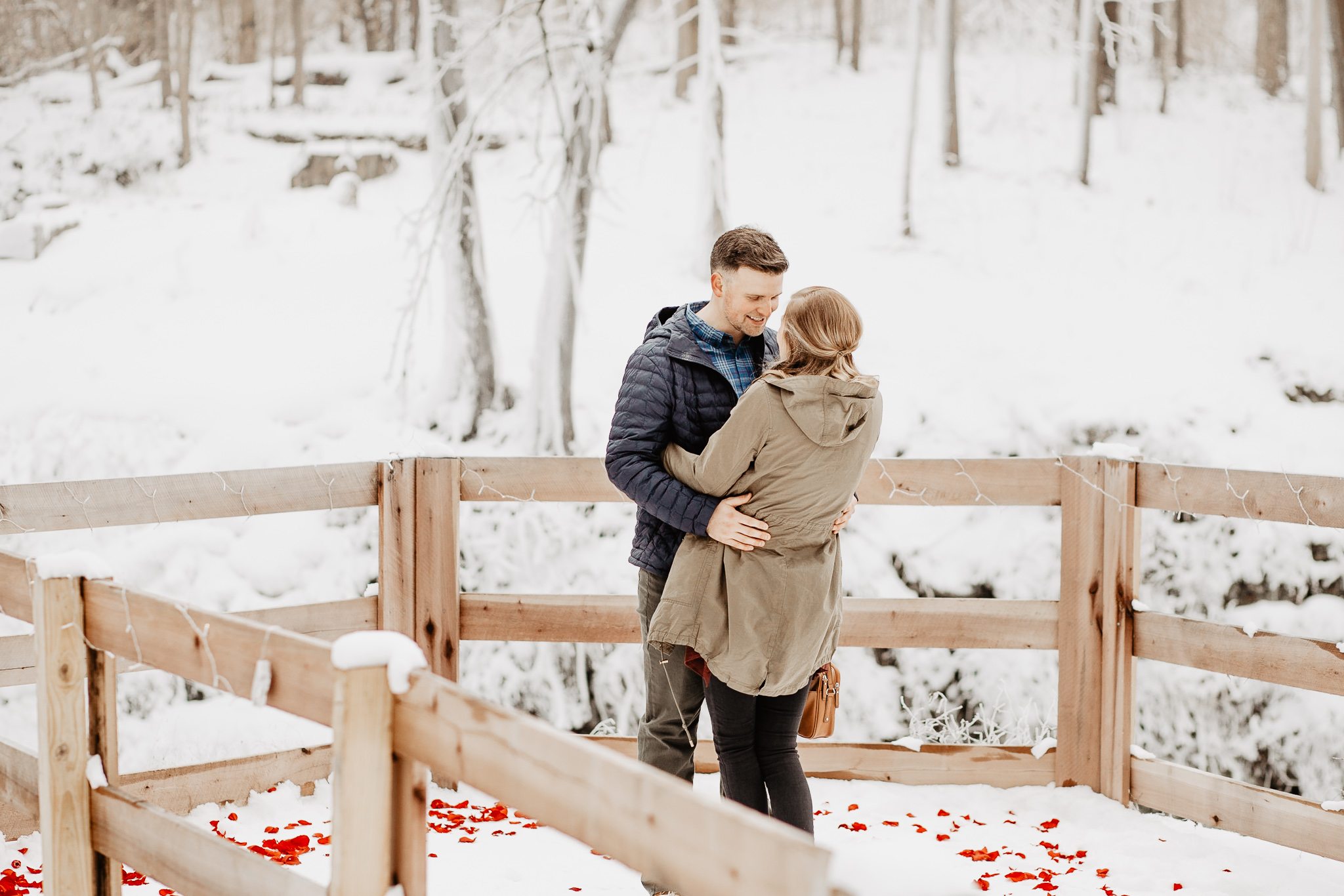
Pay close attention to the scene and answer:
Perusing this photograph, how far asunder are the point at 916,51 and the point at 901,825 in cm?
899

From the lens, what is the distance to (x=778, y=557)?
220 cm

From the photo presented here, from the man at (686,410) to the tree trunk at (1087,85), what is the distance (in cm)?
970

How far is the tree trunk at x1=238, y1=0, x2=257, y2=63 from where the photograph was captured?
15.9 metres

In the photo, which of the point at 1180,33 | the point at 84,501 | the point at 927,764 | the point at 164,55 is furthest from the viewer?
the point at 1180,33

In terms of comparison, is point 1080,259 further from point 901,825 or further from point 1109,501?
point 901,825

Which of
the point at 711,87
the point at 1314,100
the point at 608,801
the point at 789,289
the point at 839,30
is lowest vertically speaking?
the point at 608,801

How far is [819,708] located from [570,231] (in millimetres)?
4621

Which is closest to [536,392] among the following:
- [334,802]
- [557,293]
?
[557,293]

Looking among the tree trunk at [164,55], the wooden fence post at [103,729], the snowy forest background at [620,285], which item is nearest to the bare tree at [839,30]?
the snowy forest background at [620,285]

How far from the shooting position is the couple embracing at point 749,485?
6.96 ft

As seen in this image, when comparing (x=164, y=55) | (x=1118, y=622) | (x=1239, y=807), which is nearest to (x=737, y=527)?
(x=1118, y=622)

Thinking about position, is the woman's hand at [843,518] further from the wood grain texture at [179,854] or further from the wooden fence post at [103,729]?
the wooden fence post at [103,729]

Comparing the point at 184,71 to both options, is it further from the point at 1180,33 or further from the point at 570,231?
the point at 1180,33

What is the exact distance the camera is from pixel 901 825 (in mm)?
3225
